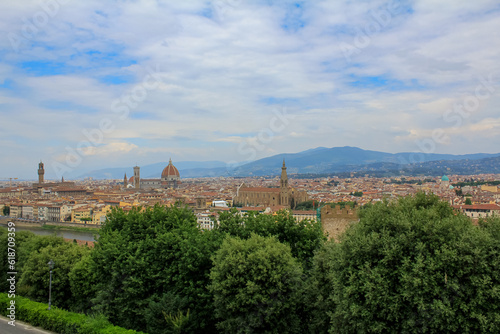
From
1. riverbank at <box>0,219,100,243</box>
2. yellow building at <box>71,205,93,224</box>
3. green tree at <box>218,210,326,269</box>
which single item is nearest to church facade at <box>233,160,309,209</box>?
yellow building at <box>71,205,93,224</box>

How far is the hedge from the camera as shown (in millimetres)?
9148

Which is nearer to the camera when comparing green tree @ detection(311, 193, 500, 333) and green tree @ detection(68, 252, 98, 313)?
green tree @ detection(311, 193, 500, 333)

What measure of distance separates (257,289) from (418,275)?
3.25m

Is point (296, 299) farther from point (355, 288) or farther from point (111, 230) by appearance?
point (111, 230)

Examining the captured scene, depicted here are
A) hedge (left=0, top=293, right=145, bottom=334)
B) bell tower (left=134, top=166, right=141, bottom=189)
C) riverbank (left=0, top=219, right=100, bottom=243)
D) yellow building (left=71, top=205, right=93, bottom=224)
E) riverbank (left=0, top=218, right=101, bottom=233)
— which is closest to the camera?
hedge (left=0, top=293, right=145, bottom=334)

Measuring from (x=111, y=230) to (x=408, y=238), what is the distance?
29.2ft

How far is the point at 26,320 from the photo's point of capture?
1076 centimetres

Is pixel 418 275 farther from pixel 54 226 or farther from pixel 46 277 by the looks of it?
pixel 54 226

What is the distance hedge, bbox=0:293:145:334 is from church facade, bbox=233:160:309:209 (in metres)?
52.7

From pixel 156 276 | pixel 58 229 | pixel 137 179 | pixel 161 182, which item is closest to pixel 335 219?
pixel 156 276

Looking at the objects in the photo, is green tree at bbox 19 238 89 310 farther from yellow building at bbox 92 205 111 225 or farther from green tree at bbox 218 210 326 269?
yellow building at bbox 92 205 111 225

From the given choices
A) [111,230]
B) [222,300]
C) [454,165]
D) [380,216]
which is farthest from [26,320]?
[454,165]

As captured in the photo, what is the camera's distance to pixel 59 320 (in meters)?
9.88

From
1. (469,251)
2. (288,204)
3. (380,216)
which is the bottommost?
(288,204)
